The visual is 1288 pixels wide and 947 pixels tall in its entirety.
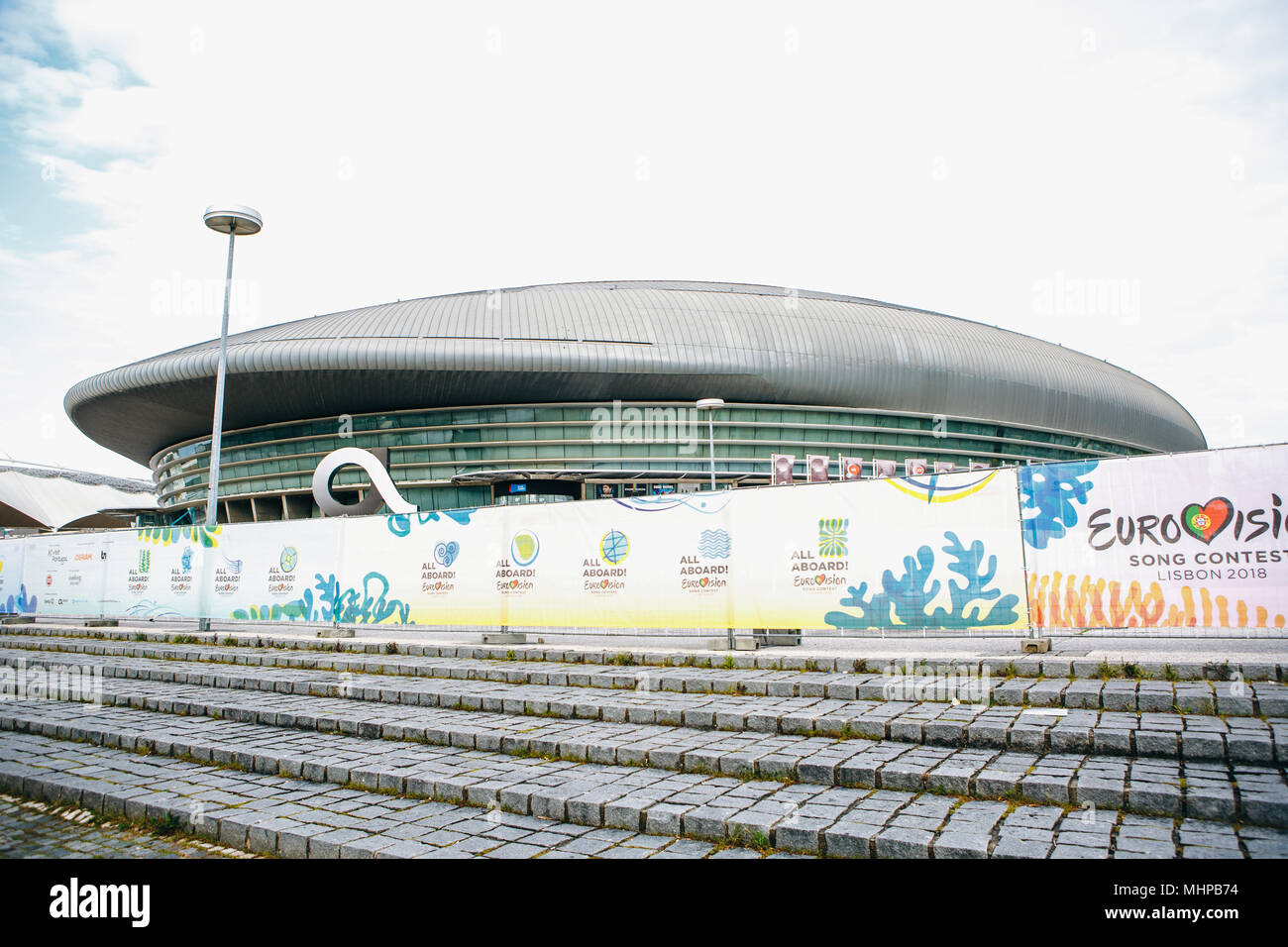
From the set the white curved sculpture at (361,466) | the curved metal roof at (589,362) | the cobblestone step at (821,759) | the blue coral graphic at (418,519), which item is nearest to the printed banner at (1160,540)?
the cobblestone step at (821,759)

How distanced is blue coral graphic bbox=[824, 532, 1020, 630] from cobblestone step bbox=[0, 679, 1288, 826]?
126 inches

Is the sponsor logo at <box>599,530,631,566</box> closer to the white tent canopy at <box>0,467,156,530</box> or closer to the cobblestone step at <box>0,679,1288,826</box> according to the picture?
the cobblestone step at <box>0,679,1288,826</box>

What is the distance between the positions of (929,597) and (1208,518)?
2572 millimetres

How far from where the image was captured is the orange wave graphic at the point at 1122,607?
286 inches

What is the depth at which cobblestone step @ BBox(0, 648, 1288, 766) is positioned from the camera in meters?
4.80

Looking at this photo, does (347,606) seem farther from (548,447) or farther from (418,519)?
(548,447)

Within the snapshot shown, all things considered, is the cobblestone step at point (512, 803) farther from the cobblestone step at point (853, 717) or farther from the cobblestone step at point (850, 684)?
the cobblestone step at point (850, 684)

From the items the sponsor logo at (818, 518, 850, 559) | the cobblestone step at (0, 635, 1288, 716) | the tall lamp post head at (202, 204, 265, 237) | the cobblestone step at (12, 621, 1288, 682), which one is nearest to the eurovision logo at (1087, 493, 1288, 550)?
the cobblestone step at (12, 621, 1288, 682)

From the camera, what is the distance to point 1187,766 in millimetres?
4516

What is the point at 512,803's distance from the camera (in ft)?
15.4
